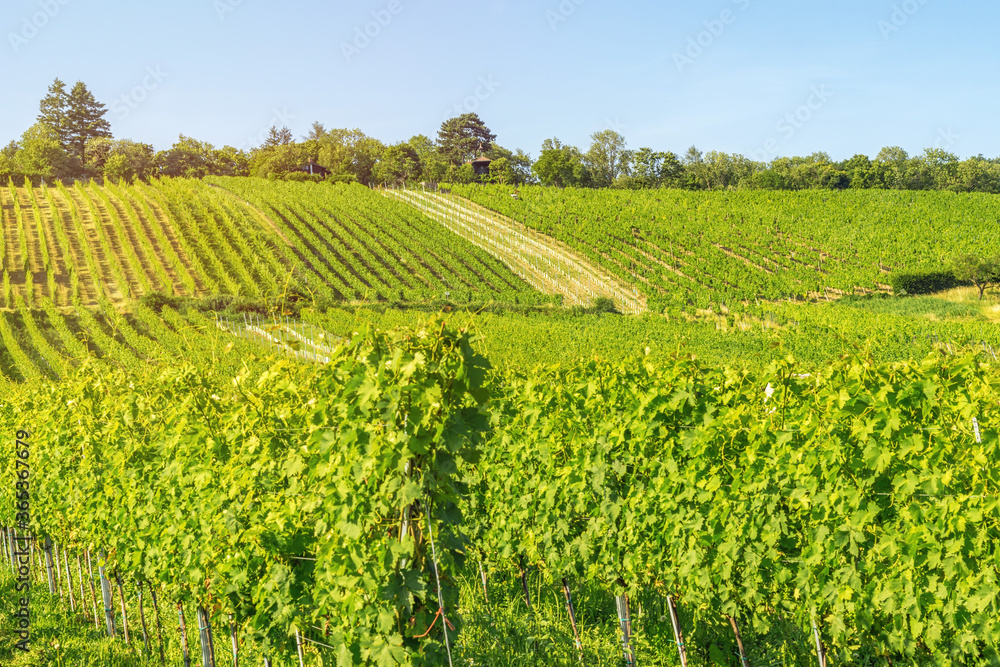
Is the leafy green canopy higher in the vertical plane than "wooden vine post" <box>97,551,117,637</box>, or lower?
higher

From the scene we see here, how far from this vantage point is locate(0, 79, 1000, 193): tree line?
8056 centimetres

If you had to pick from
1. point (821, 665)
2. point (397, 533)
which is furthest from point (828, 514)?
point (397, 533)

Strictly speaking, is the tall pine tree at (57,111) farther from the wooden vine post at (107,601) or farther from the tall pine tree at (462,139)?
the wooden vine post at (107,601)

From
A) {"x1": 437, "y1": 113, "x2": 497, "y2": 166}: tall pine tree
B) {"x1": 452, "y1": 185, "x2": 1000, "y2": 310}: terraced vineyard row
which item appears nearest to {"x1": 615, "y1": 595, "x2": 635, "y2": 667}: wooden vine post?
{"x1": 452, "y1": 185, "x2": 1000, "y2": 310}: terraced vineyard row

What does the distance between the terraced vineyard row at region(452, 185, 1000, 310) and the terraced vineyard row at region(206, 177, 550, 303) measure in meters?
8.24

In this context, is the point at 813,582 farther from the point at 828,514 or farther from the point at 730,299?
the point at 730,299

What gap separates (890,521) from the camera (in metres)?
4.52

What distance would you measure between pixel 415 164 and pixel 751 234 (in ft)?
147

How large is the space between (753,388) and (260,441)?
3510 mm

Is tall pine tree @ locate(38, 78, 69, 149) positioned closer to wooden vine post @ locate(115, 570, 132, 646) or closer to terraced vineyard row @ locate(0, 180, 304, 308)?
terraced vineyard row @ locate(0, 180, 304, 308)

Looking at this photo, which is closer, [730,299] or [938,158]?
[730,299]

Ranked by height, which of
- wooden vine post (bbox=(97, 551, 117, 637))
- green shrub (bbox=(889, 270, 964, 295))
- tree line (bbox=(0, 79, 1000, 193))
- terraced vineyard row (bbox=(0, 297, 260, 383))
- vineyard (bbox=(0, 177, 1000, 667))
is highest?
tree line (bbox=(0, 79, 1000, 193))

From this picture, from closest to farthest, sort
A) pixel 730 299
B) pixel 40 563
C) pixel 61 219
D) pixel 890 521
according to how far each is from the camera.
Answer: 1. pixel 890 521
2. pixel 40 563
3. pixel 730 299
4. pixel 61 219

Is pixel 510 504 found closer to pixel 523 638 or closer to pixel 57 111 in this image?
pixel 523 638
